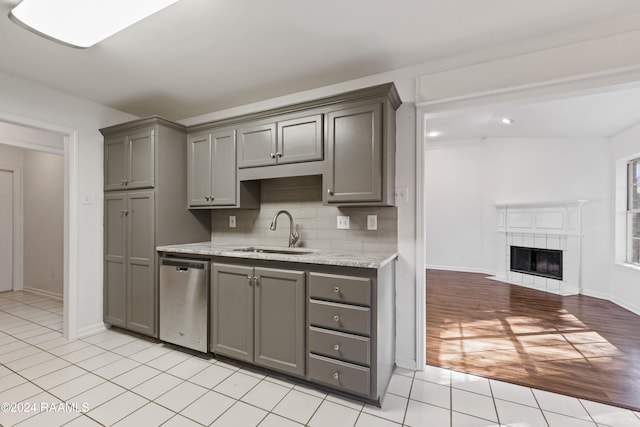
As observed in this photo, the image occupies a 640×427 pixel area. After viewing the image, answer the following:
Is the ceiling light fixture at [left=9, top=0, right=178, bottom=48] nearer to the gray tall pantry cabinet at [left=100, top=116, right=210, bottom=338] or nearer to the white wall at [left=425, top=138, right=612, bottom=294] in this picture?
the gray tall pantry cabinet at [left=100, top=116, right=210, bottom=338]

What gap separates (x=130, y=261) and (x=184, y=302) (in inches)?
34.1

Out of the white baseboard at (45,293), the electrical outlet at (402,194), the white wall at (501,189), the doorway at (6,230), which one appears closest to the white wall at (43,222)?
the white baseboard at (45,293)

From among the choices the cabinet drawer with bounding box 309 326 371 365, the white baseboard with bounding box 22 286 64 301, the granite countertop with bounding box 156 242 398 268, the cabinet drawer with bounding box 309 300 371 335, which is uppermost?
the granite countertop with bounding box 156 242 398 268

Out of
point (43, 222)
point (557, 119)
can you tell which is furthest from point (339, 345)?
point (43, 222)

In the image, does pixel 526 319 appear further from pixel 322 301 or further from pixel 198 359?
pixel 198 359

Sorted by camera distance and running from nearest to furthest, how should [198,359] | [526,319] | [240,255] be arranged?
[240,255] < [198,359] < [526,319]

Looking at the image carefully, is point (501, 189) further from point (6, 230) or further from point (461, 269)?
point (6, 230)

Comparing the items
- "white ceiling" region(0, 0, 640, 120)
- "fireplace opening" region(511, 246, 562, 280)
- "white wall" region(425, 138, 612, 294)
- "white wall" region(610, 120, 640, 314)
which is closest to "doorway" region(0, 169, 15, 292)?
"white ceiling" region(0, 0, 640, 120)

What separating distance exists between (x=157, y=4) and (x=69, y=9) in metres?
0.54

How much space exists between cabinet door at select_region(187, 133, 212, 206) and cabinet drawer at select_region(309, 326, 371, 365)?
1758 millimetres

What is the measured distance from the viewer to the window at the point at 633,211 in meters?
4.22

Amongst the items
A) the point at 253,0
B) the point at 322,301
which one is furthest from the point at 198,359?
the point at 253,0

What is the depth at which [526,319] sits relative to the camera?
141 inches

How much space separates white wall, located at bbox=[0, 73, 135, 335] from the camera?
2.79m
